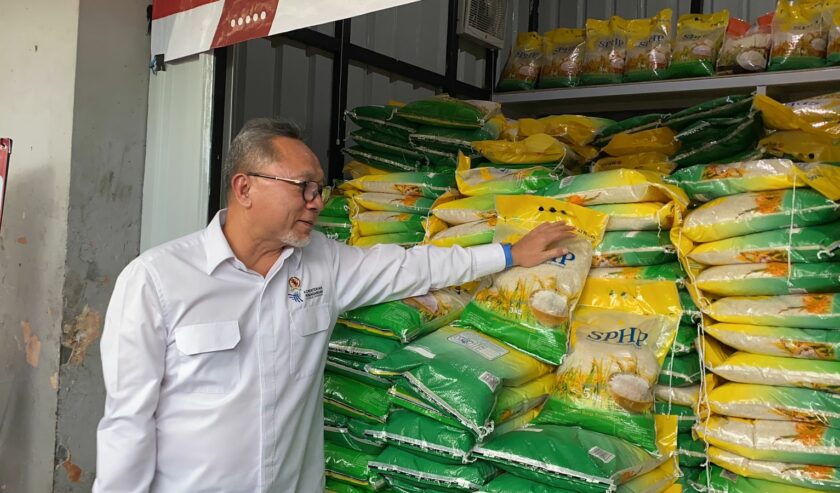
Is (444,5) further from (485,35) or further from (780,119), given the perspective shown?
(780,119)

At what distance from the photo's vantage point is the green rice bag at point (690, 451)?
64.6 inches

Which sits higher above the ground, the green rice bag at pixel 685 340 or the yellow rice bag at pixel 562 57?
the yellow rice bag at pixel 562 57

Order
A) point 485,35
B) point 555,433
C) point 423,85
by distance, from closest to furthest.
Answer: point 555,433, point 423,85, point 485,35

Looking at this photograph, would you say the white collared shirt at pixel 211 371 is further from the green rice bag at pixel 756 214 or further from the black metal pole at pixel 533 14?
the black metal pole at pixel 533 14

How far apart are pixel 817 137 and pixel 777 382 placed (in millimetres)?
963

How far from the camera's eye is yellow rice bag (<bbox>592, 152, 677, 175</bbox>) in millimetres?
2416

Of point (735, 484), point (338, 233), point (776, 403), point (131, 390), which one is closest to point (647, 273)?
point (776, 403)

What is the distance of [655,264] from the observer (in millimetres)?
1833

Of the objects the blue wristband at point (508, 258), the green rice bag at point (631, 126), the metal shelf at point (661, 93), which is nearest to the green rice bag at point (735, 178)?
the blue wristband at point (508, 258)

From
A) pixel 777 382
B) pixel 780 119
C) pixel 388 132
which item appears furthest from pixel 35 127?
pixel 780 119

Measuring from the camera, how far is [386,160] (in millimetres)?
2768

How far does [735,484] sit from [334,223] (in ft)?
4.88

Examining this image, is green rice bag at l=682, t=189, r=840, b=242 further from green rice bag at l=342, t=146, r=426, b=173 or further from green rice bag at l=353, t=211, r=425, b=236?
green rice bag at l=342, t=146, r=426, b=173

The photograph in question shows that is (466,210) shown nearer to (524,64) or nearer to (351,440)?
(351,440)
